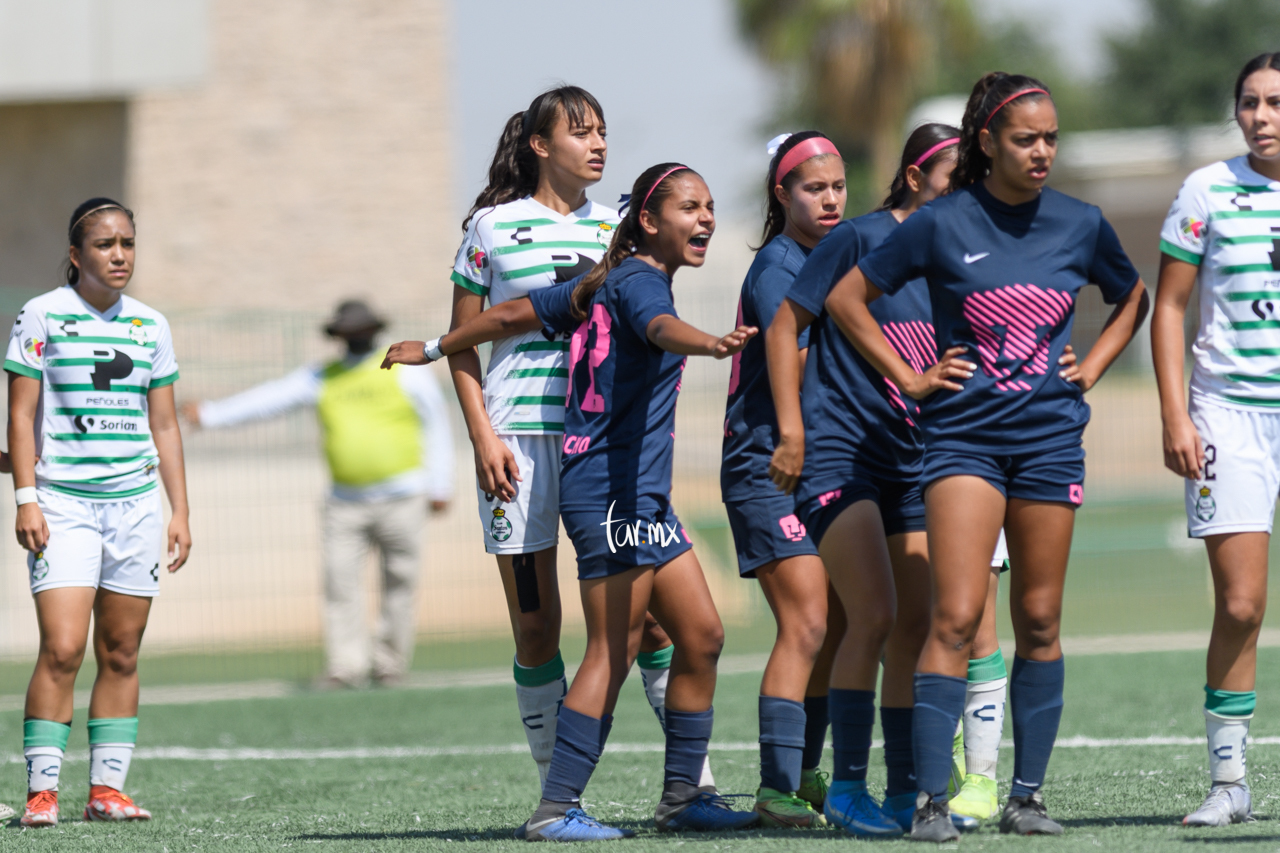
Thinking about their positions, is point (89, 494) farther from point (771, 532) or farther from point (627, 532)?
point (771, 532)

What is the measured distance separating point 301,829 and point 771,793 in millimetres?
1670

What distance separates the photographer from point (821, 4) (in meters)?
27.3

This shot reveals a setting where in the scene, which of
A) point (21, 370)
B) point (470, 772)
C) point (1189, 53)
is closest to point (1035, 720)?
point (470, 772)

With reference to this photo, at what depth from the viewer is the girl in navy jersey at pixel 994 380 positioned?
427 cm

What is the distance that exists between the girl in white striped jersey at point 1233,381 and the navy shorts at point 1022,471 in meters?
0.43

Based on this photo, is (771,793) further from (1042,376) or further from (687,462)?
(687,462)

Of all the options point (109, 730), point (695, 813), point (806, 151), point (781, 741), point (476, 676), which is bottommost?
point (476, 676)

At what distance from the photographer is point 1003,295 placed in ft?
14.1

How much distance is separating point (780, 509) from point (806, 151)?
1103 mm

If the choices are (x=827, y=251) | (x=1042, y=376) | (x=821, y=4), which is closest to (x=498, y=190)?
(x=827, y=251)

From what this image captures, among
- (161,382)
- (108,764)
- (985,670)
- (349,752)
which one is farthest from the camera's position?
(349,752)

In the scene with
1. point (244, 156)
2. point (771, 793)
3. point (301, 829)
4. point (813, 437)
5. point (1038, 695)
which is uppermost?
point (244, 156)

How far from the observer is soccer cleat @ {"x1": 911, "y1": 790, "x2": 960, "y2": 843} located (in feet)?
13.8

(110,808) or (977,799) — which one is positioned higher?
(977,799)
